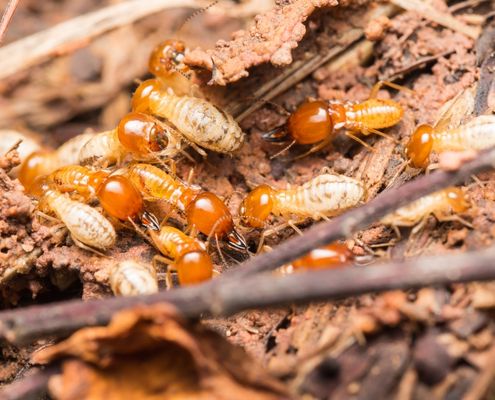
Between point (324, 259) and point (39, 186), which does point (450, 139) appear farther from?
point (39, 186)

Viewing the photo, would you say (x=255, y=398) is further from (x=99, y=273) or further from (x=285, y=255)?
(x=99, y=273)

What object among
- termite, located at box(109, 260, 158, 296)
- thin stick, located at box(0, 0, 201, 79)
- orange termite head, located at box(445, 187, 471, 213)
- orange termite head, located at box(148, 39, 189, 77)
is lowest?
orange termite head, located at box(445, 187, 471, 213)

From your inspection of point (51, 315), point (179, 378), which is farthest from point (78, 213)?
point (179, 378)

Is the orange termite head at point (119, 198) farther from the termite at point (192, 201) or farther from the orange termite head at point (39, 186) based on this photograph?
the orange termite head at point (39, 186)

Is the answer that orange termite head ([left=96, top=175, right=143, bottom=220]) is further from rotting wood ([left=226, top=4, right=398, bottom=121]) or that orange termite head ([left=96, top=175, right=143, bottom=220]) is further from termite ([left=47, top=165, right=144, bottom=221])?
rotting wood ([left=226, top=4, right=398, bottom=121])

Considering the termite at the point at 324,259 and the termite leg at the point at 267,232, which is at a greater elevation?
the termite at the point at 324,259

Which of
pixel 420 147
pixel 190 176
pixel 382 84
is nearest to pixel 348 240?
pixel 420 147

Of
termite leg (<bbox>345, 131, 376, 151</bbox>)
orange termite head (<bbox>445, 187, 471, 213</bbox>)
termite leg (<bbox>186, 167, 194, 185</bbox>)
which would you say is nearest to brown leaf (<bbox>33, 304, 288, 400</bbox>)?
orange termite head (<bbox>445, 187, 471, 213</bbox>)

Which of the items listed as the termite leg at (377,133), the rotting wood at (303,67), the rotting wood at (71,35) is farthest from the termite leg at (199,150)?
the rotting wood at (71,35)
